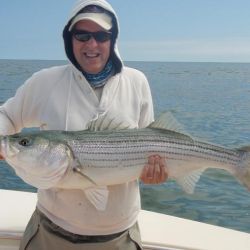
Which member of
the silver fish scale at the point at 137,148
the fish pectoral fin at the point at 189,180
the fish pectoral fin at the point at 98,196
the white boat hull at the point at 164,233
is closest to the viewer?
the fish pectoral fin at the point at 98,196

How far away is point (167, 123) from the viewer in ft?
13.3

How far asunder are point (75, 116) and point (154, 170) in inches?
29.2

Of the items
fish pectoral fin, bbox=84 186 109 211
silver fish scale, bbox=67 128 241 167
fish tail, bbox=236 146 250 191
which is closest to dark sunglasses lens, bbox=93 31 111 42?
silver fish scale, bbox=67 128 241 167

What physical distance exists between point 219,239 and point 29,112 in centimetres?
229

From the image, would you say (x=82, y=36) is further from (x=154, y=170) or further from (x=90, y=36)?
(x=154, y=170)

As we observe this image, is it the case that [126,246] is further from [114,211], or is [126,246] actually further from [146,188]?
[146,188]

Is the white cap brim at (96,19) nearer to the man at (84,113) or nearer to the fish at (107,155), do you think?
the man at (84,113)

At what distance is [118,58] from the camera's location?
4.19 meters

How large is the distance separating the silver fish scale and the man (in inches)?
4.2

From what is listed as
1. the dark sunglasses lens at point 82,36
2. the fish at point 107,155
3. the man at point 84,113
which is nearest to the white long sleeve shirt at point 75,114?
the man at point 84,113

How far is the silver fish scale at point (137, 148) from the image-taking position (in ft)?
12.3

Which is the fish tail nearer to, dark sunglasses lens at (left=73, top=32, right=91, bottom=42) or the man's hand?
the man's hand

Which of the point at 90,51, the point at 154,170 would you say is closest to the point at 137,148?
the point at 154,170

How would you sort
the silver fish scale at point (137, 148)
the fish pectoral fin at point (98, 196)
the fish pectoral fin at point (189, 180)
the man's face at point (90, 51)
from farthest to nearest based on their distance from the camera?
the fish pectoral fin at point (189, 180), the man's face at point (90, 51), the silver fish scale at point (137, 148), the fish pectoral fin at point (98, 196)
